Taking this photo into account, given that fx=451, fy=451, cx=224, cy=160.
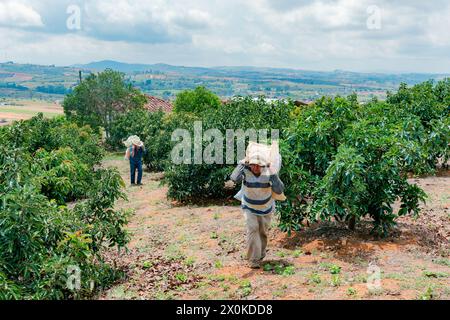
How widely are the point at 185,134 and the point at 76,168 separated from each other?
10.4 feet

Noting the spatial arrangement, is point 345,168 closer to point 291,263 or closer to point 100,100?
point 291,263

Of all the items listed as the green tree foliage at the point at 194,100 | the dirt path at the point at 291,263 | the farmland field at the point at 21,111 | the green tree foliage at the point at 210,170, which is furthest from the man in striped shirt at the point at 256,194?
the farmland field at the point at 21,111

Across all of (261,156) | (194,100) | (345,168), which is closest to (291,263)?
(345,168)

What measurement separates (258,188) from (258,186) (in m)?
0.03

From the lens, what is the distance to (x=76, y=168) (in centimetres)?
1174

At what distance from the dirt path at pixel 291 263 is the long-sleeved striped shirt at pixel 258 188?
35.6 inches

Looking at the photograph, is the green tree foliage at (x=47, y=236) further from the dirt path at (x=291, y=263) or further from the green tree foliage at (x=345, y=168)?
the green tree foliage at (x=345, y=168)

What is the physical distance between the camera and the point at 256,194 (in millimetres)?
6332

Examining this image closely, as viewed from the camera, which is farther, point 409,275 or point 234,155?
point 234,155

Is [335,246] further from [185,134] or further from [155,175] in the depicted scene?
[155,175]

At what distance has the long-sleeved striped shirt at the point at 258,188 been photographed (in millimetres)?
6262

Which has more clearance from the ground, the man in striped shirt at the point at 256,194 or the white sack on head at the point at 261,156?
the white sack on head at the point at 261,156

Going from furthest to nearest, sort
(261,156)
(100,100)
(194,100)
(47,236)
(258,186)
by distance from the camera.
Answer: (194,100) < (100,100) < (258,186) < (261,156) < (47,236)
